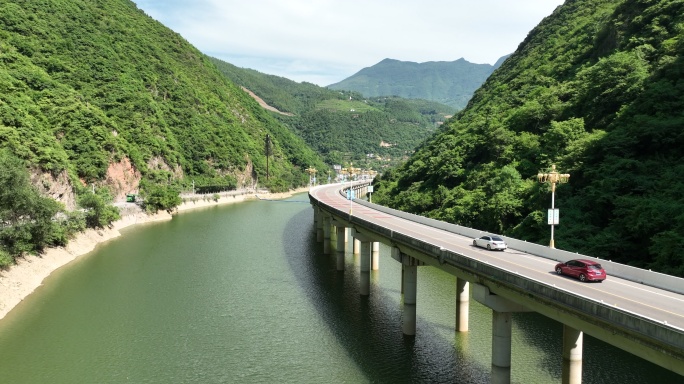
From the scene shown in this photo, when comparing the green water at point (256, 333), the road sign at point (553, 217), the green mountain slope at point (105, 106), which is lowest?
the green water at point (256, 333)

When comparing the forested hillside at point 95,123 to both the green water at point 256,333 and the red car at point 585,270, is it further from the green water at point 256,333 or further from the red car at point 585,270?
the red car at point 585,270

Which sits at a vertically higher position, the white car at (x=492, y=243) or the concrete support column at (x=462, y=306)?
the white car at (x=492, y=243)

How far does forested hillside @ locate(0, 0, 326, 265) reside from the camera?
224 ft

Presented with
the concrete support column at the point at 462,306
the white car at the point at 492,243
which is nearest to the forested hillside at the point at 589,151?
the white car at the point at 492,243

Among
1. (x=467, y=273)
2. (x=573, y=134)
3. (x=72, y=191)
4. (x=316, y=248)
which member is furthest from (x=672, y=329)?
(x=72, y=191)

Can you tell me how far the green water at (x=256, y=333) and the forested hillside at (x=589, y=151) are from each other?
9.94m

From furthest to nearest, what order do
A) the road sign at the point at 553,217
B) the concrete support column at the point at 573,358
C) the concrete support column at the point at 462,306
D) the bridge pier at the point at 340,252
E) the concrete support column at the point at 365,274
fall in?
the bridge pier at the point at 340,252 < the concrete support column at the point at 365,274 < the concrete support column at the point at 462,306 < the road sign at the point at 553,217 < the concrete support column at the point at 573,358

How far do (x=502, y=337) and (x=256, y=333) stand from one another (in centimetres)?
1817

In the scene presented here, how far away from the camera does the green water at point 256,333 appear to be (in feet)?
91.4

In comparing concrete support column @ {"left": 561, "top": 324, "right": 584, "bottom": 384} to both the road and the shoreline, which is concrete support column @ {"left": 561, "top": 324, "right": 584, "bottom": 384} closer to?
the road

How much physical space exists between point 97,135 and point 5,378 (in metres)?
87.9

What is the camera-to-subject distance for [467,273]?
1066 inches

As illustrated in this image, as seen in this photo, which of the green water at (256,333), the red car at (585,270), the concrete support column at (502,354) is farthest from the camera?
the green water at (256,333)

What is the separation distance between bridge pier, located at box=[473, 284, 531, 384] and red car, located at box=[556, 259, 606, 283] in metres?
3.50
